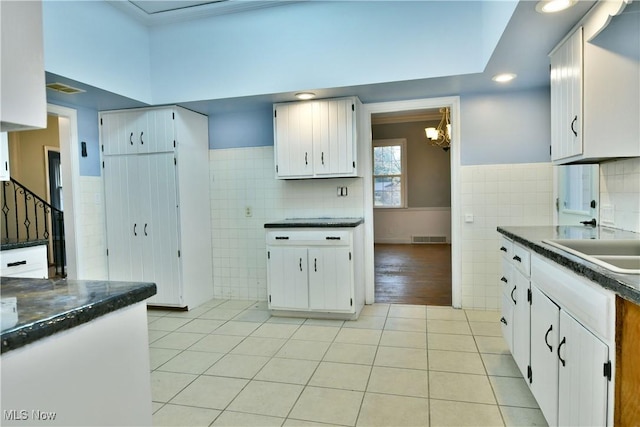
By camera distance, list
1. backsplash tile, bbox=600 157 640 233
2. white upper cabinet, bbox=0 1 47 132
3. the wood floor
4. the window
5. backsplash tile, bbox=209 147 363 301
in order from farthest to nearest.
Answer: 1. the window
2. the wood floor
3. backsplash tile, bbox=209 147 363 301
4. backsplash tile, bbox=600 157 640 233
5. white upper cabinet, bbox=0 1 47 132

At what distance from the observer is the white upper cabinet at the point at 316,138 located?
3.70 meters

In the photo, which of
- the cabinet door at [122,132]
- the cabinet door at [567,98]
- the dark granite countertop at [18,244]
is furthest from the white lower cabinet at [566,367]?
the cabinet door at [122,132]

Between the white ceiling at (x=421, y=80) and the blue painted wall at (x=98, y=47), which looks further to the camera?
the blue painted wall at (x=98, y=47)

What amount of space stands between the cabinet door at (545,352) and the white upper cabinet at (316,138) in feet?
7.20

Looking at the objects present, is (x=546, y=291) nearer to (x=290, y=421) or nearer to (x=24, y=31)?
(x=290, y=421)

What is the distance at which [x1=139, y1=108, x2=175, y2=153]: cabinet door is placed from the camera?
152 inches

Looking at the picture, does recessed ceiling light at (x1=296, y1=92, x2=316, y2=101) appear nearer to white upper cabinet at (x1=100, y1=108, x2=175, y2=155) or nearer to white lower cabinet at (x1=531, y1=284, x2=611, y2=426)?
white upper cabinet at (x1=100, y1=108, x2=175, y2=155)

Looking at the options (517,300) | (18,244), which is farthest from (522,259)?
(18,244)

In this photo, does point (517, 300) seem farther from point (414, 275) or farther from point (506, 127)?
point (414, 275)

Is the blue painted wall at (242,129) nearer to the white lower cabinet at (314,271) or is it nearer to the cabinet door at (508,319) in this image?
the white lower cabinet at (314,271)

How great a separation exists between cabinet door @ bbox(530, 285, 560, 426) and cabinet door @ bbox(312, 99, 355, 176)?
2.17 metres

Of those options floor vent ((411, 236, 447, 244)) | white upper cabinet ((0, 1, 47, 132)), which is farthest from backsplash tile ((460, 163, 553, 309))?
floor vent ((411, 236, 447, 244))

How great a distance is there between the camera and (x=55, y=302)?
3.42 feet

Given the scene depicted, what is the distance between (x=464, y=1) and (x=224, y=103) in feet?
7.79
